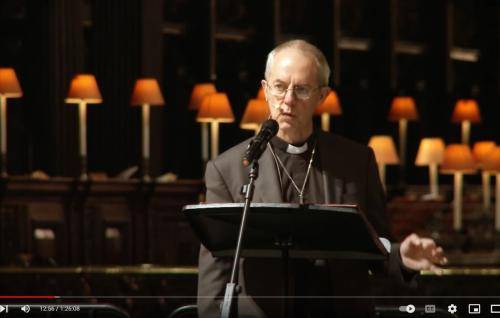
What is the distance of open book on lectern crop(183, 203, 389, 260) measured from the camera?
4027 mm

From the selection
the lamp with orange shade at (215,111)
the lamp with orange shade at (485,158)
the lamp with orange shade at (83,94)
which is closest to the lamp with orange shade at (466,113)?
the lamp with orange shade at (485,158)

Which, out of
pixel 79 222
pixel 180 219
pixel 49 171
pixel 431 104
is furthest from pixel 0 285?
pixel 431 104

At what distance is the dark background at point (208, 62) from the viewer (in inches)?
508

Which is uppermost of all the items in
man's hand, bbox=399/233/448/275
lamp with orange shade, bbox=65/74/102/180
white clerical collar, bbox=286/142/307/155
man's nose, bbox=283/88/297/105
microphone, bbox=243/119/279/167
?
man's nose, bbox=283/88/297/105

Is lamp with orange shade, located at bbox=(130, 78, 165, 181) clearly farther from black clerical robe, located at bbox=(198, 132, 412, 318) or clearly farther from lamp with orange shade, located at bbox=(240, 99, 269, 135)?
black clerical robe, located at bbox=(198, 132, 412, 318)

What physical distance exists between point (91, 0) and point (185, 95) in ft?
7.39

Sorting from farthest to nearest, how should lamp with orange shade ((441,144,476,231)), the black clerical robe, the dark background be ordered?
the dark background
lamp with orange shade ((441,144,476,231))
the black clerical robe

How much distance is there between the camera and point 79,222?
10531mm

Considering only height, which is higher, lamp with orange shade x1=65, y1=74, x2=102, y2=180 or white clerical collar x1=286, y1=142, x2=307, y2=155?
white clerical collar x1=286, y1=142, x2=307, y2=155

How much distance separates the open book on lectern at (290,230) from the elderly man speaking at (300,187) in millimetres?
141

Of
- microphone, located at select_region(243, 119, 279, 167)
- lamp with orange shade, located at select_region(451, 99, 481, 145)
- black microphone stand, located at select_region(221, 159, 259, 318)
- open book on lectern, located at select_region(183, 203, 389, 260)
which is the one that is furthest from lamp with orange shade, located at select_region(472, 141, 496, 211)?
black microphone stand, located at select_region(221, 159, 259, 318)

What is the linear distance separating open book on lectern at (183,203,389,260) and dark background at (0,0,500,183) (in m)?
8.38

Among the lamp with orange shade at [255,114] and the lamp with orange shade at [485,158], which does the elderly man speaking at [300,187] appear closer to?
the lamp with orange shade at [255,114]

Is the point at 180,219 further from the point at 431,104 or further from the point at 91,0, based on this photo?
the point at 431,104
